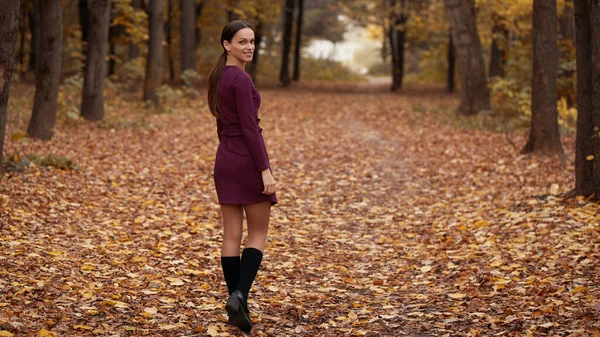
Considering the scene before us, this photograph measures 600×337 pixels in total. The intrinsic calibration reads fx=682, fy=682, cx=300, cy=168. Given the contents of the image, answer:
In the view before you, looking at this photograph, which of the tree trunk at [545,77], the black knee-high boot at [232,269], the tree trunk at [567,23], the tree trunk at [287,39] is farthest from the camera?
the tree trunk at [287,39]

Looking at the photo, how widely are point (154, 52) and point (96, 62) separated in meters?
3.64

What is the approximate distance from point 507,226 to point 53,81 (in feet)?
29.2

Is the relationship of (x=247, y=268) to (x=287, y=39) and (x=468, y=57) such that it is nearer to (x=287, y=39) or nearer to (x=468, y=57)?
(x=468, y=57)

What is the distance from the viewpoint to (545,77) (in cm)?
1198

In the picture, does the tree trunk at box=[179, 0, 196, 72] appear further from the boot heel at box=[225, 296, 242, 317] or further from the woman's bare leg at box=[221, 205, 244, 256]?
the boot heel at box=[225, 296, 242, 317]

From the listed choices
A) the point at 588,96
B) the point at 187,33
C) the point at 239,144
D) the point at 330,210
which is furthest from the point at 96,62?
the point at 239,144

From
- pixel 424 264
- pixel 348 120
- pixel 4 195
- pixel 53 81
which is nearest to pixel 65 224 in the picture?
pixel 4 195

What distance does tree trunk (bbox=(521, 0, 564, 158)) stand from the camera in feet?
39.2

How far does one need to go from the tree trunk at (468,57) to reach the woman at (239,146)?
15.0 meters

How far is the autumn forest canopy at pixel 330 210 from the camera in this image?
539cm

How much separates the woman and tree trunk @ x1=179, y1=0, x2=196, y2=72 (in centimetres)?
1885

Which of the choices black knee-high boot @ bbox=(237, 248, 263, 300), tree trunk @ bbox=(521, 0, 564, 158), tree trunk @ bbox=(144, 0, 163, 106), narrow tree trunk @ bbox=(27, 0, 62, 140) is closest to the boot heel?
black knee-high boot @ bbox=(237, 248, 263, 300)

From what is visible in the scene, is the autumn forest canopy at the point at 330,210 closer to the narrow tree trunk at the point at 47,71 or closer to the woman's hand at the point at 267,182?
the narrow tree trunk at the point at 47,71

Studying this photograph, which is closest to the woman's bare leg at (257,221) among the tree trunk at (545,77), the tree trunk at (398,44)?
the tree trunk at (545,77)
